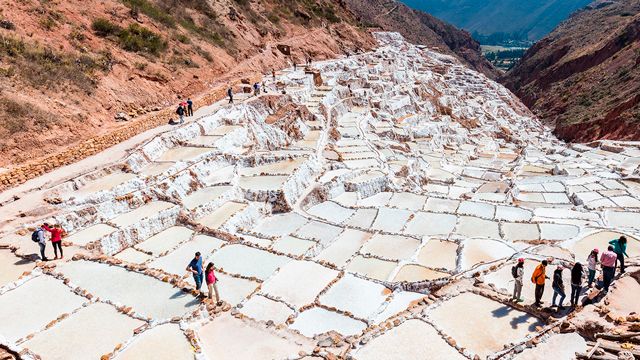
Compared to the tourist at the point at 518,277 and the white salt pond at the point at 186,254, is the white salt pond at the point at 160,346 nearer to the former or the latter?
the white salt pond at the point at 186,254

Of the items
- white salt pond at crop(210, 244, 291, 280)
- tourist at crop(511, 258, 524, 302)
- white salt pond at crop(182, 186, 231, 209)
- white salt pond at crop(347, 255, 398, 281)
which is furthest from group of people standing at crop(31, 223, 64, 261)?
tourist at crop(511, 258, 524, 302)

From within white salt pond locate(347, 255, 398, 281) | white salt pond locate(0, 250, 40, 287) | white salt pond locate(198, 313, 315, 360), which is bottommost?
white salt pond locate(198, 313, 315, 360)

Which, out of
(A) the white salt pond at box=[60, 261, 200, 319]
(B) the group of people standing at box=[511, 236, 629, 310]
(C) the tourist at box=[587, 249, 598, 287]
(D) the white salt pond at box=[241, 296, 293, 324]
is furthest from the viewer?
(D) the white salt pond at box=[241, 296, 293, 324]

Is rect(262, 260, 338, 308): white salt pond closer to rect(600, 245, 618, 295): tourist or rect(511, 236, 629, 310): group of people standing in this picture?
rect(511, 236, 629, 310): group of people standing

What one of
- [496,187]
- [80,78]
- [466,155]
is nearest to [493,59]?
[466,155]

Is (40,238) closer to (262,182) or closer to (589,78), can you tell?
(262,182)

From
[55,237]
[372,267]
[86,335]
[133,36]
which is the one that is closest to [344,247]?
[372,267]
